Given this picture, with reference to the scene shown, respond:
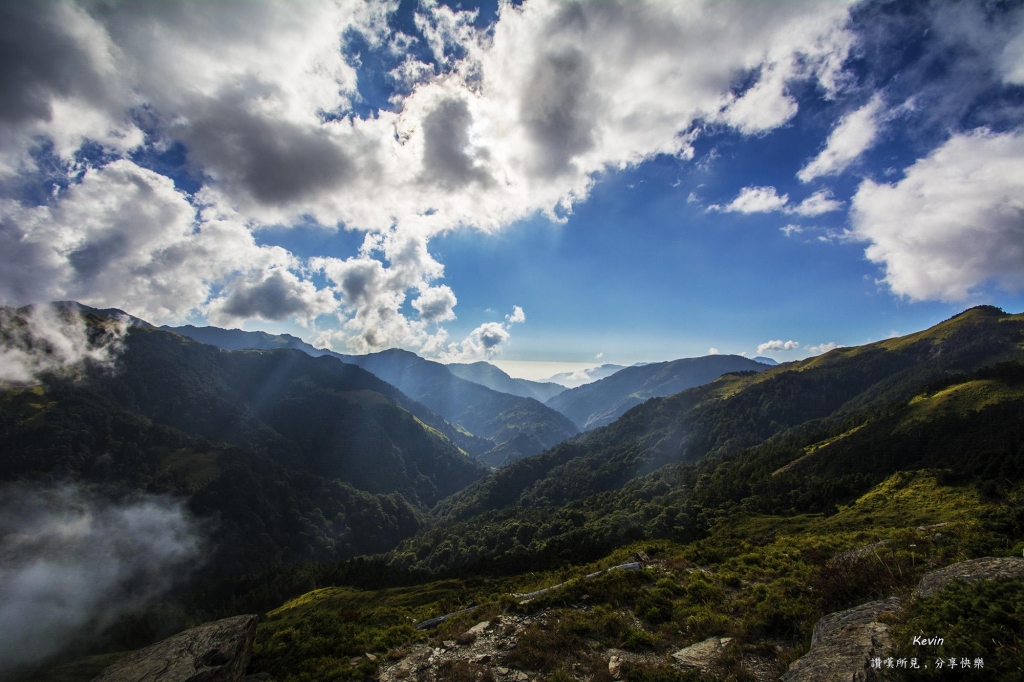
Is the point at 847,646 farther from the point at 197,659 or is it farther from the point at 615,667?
the point at 197,659

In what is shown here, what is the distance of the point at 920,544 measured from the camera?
66.6ft

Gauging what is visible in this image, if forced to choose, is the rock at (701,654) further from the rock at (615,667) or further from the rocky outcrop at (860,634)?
the rocky outcrop at (860,634)

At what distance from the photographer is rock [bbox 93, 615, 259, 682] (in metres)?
16.0

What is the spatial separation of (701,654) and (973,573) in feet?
29.3

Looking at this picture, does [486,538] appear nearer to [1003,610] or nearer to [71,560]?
[1003,610]

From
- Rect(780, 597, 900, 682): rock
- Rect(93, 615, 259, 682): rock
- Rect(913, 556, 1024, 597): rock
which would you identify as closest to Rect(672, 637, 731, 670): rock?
Rect(780, 597, 900, 682): rock

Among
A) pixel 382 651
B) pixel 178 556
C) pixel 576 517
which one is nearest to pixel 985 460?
pixel 382 651

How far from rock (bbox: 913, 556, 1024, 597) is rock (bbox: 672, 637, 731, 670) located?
22.1 feet

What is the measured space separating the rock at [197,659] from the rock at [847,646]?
71.6 ft

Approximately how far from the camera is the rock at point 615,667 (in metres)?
13.5

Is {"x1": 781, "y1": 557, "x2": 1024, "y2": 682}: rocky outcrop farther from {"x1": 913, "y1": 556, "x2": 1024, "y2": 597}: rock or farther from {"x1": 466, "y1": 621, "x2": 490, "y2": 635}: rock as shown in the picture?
{"x1": 466, "y1": 621, "x2": 490, "y2": 635}: rock

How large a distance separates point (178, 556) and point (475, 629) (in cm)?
26610

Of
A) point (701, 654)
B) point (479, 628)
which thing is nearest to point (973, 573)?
point (701, 654)

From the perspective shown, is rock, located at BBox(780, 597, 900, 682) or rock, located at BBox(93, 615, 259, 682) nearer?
rock, located at BBox(780, 597, 900, 682)
